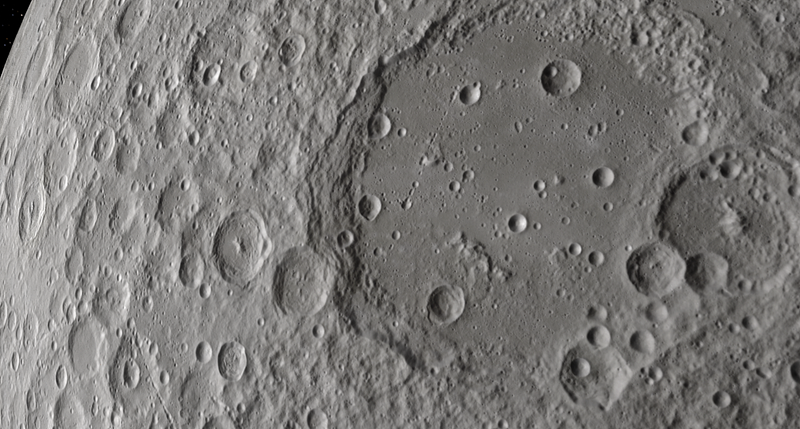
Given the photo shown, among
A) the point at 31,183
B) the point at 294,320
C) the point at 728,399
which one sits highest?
the point at 728,399

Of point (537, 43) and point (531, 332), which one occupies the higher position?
point (537, 43)

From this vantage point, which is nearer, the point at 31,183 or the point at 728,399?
the point at 728,399

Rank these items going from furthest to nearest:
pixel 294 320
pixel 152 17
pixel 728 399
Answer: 1. pixel 152 17
2. pixel 294 320
3. pixel 728 399

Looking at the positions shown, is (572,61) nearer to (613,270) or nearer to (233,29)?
(613,270)

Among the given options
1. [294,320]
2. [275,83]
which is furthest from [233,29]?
[294,320]

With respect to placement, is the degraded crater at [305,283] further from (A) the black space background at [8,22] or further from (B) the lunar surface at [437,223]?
(A) the black space background at [8,22]

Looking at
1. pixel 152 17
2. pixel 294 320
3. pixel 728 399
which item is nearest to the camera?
pixel 728 399

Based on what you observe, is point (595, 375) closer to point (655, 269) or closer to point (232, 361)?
point (655, 269)
